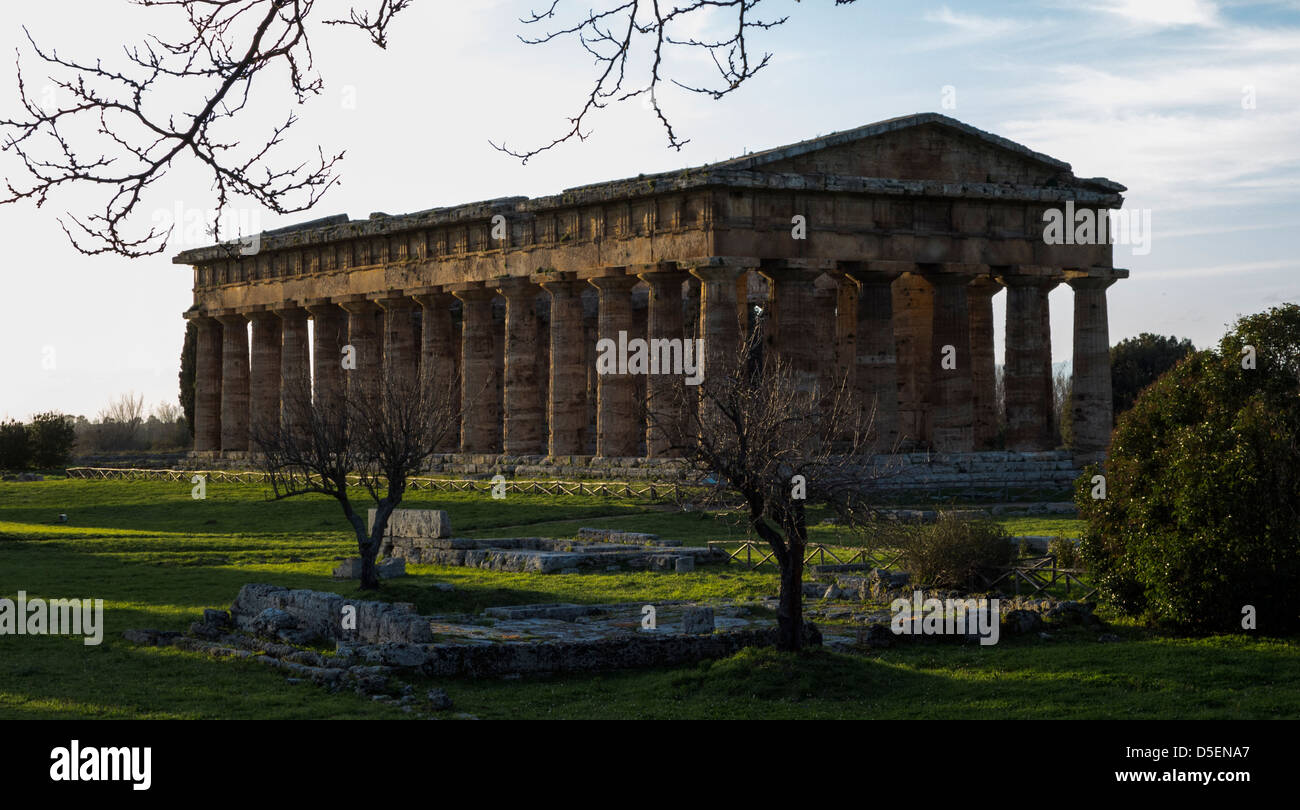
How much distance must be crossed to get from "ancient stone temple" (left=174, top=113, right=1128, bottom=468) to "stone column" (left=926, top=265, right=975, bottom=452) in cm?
7

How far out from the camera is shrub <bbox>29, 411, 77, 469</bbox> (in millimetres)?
64000

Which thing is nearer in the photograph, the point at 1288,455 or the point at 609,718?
the point at 609,718

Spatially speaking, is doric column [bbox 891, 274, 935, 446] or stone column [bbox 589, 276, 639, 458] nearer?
stone column [bbox 589, 276, 639, 458]

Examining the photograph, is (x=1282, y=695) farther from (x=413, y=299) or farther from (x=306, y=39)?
(x=413, y=299)

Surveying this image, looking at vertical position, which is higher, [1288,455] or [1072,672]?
[1288,455]

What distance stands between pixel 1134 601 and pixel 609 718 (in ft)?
28.5

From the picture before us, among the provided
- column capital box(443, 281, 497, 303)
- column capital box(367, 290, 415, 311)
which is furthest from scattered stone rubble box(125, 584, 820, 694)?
column capital box(367, 290, 415, 311)

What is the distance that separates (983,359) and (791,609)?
34.8 m

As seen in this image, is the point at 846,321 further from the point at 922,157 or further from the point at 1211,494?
the point at 1211,494

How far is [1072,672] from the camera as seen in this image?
16172 millimetres

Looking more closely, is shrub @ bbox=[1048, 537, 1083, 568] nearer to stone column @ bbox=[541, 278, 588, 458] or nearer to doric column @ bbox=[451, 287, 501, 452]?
stone column @ bbox=[541, 278, 588, 458]
